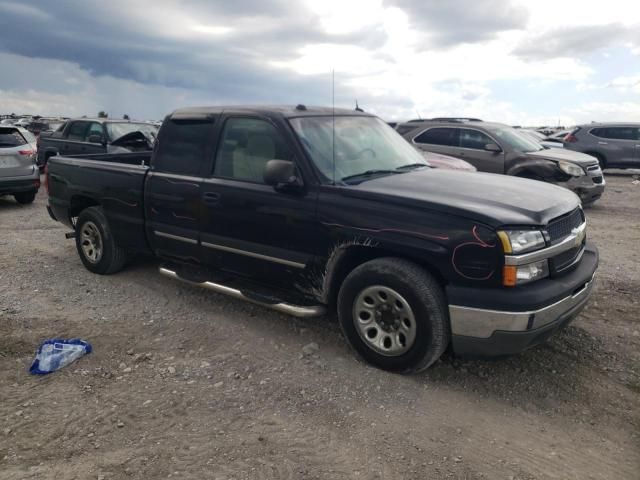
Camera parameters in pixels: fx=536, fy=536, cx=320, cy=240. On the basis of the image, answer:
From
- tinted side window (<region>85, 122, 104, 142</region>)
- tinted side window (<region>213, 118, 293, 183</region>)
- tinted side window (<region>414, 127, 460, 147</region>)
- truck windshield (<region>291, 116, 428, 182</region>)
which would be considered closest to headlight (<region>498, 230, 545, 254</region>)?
truck windshield (<region>291, 116, 428, 182</region>)

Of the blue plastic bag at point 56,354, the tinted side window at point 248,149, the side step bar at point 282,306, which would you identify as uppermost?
the tinted side window at point 248,149


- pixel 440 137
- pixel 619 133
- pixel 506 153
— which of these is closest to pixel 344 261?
pixel 506 153

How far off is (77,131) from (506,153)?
9713 millimetres

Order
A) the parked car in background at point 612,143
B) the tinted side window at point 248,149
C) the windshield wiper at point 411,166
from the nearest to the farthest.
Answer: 1. the tinted side window at point 248,149
2. the windshield wiper at point 411,166
3. the parked car in background at point 612,143

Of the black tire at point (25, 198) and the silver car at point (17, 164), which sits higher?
the silver car at point (17, 164)

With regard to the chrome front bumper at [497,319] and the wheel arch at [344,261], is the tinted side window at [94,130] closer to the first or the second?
the wheel arch at [344,261]

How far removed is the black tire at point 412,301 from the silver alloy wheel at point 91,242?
10.8 ft

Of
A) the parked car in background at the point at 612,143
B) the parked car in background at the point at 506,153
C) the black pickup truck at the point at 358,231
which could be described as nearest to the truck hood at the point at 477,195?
the black pickup truck at the point at 358,231

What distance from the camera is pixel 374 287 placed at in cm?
365

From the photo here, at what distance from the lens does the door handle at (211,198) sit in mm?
4477

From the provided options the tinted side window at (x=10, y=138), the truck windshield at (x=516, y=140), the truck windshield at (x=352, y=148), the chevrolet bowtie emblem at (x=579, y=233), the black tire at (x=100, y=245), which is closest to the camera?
the chevrolet bowtie emblem at (x=579, y=233)

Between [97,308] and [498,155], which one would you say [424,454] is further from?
[498,155]

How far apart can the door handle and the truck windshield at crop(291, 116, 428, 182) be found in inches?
34.8

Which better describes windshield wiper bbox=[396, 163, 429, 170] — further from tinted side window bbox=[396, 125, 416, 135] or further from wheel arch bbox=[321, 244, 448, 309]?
tinted side window bbox=[396, 125, 416, 135]
